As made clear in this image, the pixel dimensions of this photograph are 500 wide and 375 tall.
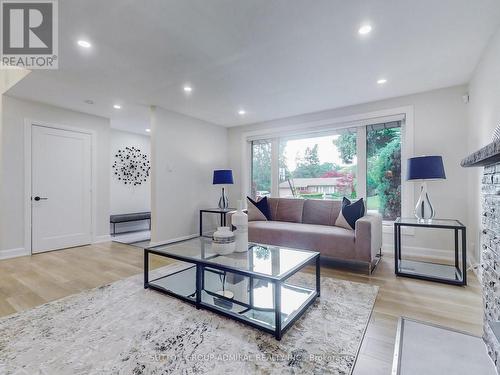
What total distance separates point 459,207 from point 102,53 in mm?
4605

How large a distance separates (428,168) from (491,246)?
1674mm

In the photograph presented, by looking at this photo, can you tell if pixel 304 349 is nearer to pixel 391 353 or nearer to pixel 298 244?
pixel 391 353

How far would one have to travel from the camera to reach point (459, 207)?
335cm

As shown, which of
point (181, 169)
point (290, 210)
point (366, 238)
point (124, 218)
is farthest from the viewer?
point (124, 218)

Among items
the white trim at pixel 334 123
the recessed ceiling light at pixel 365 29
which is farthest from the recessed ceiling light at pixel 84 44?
the white trim at pixel 334 123

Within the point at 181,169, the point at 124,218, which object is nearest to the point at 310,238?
the point at 181,169

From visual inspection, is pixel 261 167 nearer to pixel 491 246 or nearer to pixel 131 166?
pixel 131 166

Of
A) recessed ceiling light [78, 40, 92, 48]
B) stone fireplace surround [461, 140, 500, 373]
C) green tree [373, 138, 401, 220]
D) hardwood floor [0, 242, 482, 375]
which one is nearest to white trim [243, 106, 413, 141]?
green tree [373, 138, 401, 220]

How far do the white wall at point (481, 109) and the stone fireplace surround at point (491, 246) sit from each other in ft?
3.58

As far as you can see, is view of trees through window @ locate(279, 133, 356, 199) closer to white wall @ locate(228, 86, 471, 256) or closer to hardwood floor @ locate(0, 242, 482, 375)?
white wall @ locate(228, 86, 471, 256)

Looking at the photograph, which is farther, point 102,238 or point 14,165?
point 102,238

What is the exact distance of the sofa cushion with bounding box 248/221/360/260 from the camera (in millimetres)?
2986

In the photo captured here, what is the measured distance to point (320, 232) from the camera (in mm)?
3158

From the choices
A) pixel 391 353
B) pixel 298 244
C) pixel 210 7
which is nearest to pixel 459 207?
pixel 298 244
